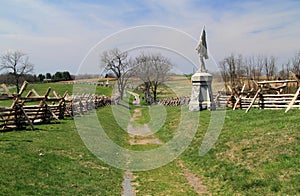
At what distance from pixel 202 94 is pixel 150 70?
35491 mm

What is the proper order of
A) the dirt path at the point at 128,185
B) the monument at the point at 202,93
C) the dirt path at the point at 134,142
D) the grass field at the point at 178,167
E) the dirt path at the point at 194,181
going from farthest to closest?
1. the monument at the point at 202,93
2. the dirt path at the point at 134,142
3. the dirt path at the point at 194,181
4. the dirt path at the point at 128,185
5. the grass field at the point at 178,167

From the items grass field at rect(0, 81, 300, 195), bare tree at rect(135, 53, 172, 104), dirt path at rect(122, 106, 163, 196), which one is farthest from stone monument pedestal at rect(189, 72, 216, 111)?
bare tree at rect(135, 53, 172, 104)

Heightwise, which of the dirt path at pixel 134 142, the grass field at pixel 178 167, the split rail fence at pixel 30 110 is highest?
the split rail fence at pixel 30 110

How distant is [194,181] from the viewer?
1120cm

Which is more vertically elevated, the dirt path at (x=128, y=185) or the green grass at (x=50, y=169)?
the green grass at (x=50, y=169)

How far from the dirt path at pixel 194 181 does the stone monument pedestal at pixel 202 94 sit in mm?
11216

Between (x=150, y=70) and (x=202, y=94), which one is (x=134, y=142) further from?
(x=150, y=70)

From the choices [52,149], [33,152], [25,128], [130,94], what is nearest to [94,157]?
[52,149]

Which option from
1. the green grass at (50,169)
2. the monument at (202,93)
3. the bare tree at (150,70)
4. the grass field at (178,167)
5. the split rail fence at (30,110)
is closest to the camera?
the green grass at (50,169)

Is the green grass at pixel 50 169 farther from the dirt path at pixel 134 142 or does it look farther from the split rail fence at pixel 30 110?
the split rail fence at pixel 30 110

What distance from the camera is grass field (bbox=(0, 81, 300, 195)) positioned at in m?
8.84

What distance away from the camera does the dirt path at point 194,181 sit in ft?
33.0

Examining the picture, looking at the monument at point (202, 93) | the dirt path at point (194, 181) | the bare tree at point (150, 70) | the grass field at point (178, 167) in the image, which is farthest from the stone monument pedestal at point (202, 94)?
the bare tree at point (150, 70)

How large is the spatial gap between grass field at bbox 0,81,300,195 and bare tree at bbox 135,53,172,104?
122 feet
